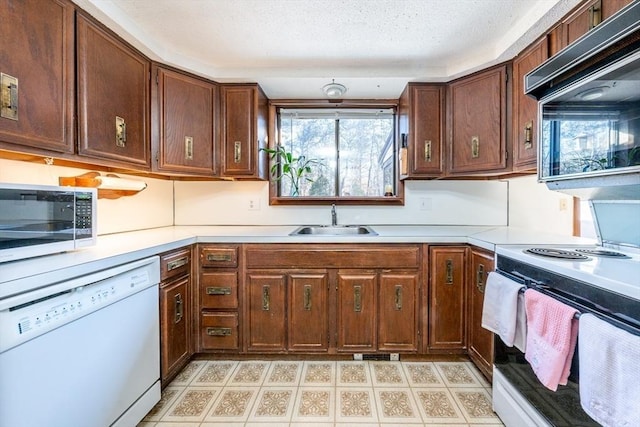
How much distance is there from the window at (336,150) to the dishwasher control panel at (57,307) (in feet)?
5.39

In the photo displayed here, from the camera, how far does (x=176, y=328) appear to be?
1807 millimetres

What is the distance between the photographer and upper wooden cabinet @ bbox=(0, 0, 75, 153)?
44.9 inches

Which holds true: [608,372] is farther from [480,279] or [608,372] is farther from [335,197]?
[335,197]

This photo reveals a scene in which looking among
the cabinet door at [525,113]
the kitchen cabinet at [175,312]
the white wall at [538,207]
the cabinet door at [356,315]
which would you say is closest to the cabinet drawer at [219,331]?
the kitchen cabinet at [175,312]

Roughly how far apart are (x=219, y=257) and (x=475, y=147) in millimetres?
2025

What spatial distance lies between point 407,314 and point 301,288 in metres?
0.77

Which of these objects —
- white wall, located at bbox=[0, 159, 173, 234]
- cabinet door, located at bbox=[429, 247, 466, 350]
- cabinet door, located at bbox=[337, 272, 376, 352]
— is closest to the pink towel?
cabinet door, located at bbox=[429, 247, 466, 350]

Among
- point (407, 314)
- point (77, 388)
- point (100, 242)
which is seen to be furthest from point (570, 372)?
point (100, 242)

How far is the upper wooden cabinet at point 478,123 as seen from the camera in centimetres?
200

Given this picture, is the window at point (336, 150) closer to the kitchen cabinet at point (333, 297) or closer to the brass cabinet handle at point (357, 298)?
the kitchen cabinet at point (333, 297)

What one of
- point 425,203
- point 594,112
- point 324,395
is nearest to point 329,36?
point 594,112

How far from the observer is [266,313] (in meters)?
2.06

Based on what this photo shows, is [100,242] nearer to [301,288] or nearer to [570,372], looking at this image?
[301,288]

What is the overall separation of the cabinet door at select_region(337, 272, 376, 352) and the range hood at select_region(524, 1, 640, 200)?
1.23 meters
